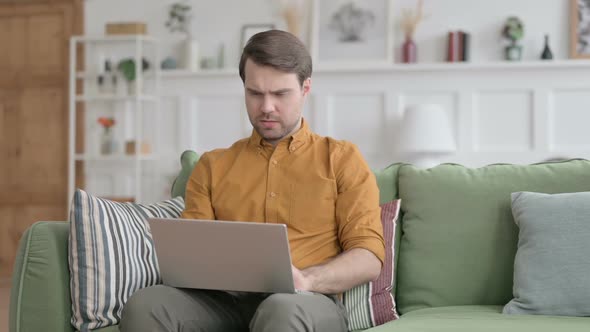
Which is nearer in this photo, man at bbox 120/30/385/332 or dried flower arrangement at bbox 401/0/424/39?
man at bbox 120/30/385/332

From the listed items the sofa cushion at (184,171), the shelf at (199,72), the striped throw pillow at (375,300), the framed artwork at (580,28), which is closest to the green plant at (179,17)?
the shelf at (199,72)

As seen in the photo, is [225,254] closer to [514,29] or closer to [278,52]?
[278,52]

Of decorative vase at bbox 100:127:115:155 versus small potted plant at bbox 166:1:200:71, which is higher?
small potted plant at bbox 166:1:200:71

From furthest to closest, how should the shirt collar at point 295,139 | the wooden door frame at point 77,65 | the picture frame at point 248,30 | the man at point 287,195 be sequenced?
the wooden door frame at point 77,65, the picture frame at point 248,30, the shirt collar at point 295,139, the man at point 287,195

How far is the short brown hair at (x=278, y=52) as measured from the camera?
237 centimetres

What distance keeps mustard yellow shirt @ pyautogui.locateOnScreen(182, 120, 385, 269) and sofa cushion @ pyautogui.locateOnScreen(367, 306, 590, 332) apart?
22 centimetres

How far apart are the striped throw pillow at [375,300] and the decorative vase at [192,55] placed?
4.00 m

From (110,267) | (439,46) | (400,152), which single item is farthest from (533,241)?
(439,46)

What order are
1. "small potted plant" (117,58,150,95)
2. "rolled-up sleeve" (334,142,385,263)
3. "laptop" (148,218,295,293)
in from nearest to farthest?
"laptop" (148,218,295,293) → "rolled-up sleeve" (334,142,385,263) → "small potted plant" (117,58,150,95)

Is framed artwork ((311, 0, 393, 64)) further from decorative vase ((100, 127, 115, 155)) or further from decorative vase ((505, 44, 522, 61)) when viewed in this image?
decorative vase ((100, 127, 115, 155))

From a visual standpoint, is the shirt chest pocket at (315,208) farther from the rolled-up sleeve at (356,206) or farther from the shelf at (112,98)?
the shelf at (112,98)

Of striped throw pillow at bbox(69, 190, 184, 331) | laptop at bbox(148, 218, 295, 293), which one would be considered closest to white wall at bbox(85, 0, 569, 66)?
striped throw pillow at bbox(69, 190, 184, 331)

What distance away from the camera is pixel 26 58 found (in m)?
6.71

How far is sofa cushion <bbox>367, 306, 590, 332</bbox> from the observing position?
82.4 inches
